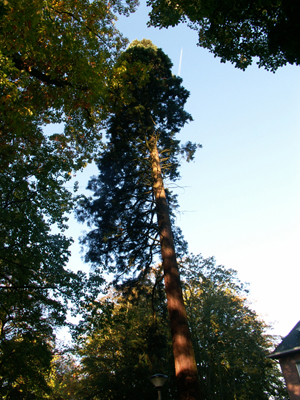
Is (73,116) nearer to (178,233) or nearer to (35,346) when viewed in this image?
(178,233)

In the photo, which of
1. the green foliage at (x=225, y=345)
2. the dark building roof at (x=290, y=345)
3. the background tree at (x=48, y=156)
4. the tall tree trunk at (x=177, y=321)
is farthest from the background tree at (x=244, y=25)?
the dark building roof at (x=290, y=345)

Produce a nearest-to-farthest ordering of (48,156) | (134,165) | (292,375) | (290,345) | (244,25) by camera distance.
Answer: (244,25) → (48,156) → (134,165) → (292,375) → (290,345)

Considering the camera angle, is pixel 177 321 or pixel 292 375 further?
pixel 292 375

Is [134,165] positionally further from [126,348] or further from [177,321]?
[126,348]

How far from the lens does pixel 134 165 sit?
431 inches

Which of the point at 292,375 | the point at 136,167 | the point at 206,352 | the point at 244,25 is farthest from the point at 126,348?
the point at 244,25

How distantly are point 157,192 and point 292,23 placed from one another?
585 centimetres

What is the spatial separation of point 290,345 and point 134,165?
14.4m

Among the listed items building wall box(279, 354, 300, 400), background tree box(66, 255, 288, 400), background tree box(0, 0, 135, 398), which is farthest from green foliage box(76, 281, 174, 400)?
building wall box(279, 354, 300, 400)

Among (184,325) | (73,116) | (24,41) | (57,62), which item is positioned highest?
(73,116)

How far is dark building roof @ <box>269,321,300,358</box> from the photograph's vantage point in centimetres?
1537

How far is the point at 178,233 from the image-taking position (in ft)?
Answer: 35.7

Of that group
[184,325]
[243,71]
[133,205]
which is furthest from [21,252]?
Result: [243,71]

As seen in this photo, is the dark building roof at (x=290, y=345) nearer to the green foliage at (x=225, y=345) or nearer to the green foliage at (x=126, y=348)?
the green foliage at (x=225, y=345)
